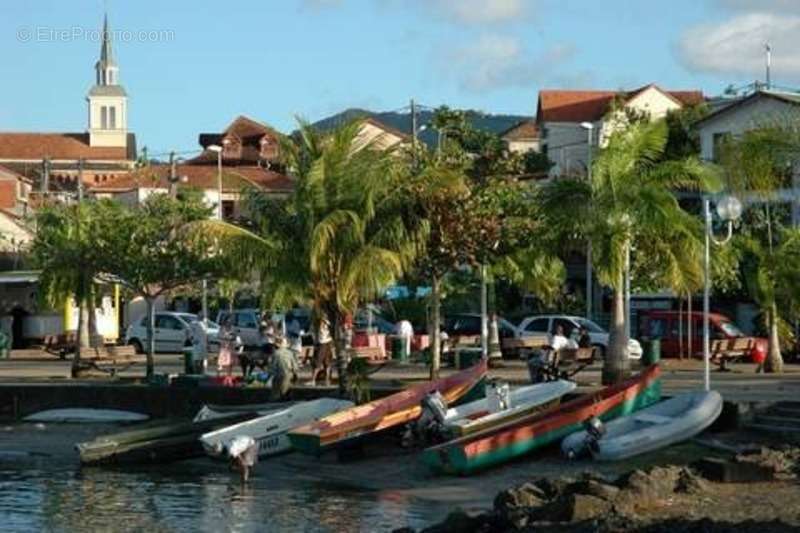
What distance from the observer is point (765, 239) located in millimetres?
40281

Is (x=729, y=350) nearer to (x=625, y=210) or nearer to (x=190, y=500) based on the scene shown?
(x=625, y=210)

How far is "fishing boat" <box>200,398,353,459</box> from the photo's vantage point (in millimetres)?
26641

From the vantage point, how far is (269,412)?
2839 cm

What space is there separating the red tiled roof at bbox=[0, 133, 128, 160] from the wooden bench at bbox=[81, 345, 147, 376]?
9709 centimetres

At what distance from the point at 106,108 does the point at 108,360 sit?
122 m

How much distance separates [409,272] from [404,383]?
8.44 feet

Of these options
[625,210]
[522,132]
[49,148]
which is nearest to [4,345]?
[625,210]

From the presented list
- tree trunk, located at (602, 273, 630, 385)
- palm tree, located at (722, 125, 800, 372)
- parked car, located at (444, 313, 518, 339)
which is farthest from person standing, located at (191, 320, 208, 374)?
palm tree, located at (722, 125, 800, 372)

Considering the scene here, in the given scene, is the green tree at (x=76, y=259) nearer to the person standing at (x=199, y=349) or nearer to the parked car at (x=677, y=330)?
the person standing at (x=199, y=349)

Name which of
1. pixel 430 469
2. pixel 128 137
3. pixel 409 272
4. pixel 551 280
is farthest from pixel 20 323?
pixel 128 137

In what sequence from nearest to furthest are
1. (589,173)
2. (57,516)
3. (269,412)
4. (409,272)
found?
1. (57,516)
2. (269,412)
3. (589,173)
4. (409,272)

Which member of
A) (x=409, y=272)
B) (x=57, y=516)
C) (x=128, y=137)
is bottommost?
(x=57, y=516)

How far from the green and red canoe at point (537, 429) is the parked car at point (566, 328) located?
1462 centimetres

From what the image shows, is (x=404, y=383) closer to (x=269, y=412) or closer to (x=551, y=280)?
(x=269, y=412)
